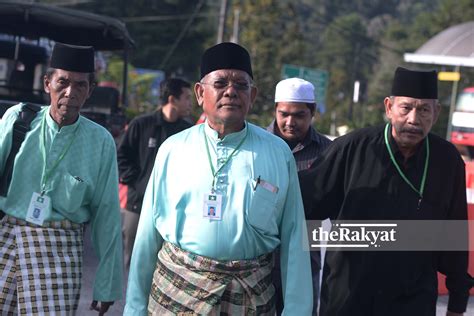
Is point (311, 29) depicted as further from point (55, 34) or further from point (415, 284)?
point (415, 284)

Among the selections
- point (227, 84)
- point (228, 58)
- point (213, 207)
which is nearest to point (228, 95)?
point (227, 84)

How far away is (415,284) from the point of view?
13.1ft

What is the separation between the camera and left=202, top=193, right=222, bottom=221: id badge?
3557 millimetres

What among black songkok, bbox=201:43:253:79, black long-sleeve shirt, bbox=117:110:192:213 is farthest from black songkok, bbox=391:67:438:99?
black long-sleeve shirt, bbox=117:110:192:213

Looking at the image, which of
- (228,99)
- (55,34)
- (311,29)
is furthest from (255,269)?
(311,29)

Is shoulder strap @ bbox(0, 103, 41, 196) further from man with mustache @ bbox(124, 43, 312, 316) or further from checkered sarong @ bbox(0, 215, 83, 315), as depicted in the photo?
man with mustache @ bbox(124, 43, 312, 316)

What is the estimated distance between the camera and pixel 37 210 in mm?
4086

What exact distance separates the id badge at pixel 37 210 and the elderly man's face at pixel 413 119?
1.71 metres

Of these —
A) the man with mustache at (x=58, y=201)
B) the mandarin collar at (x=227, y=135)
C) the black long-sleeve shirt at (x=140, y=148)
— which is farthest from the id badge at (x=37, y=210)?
the black long-sleeve shirt at (x=140, y=148)

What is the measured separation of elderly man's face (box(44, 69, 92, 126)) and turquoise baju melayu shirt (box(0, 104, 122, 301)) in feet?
0.15

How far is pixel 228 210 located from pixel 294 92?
219 centimetres

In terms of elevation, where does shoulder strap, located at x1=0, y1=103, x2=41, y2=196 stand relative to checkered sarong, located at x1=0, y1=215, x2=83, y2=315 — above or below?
above

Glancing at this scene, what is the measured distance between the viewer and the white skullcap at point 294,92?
18.4 feet

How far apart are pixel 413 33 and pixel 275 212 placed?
230 feet
